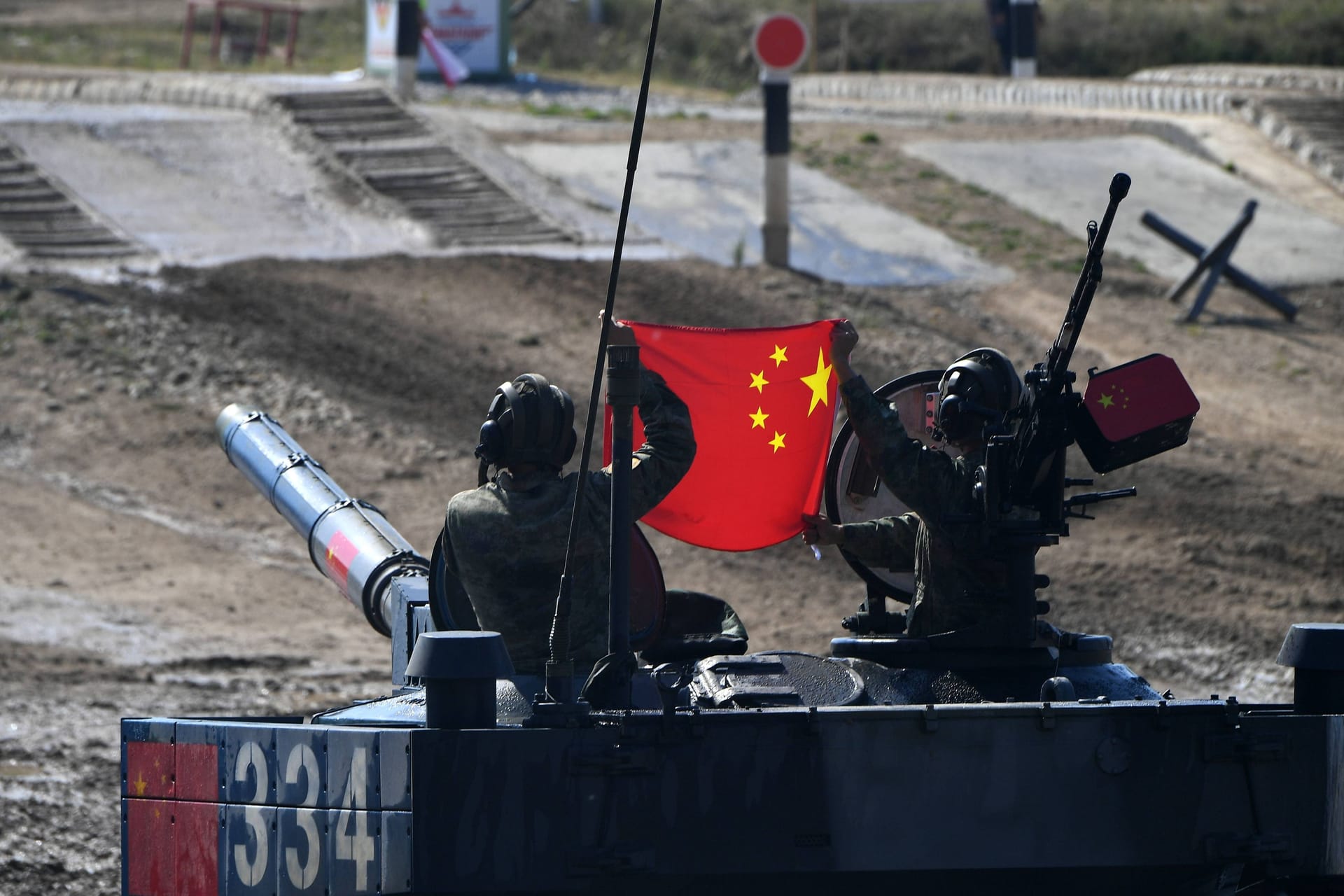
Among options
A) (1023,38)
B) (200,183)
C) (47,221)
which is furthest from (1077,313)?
(1023,38)

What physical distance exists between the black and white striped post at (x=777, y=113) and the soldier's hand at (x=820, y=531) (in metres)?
Answer: 9.63

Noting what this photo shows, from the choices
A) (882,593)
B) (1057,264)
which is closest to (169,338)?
(1057,264)

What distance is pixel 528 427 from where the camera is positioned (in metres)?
4.71

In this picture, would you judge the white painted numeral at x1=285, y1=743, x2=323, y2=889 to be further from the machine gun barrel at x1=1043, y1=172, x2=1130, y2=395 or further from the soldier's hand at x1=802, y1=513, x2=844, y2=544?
the machine gun barrel at x1=1043, y1=172, x2=1130, y2=395

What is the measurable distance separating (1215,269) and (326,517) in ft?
32.7

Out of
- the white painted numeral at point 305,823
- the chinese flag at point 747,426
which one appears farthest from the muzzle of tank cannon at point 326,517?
the white painted numeral at point 305,823

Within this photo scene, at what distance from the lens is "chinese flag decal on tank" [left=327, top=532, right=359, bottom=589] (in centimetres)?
655

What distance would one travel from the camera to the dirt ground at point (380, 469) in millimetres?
9352

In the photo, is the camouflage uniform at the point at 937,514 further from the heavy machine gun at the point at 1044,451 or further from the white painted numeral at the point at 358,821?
the white painted numeral at the point at 358,821

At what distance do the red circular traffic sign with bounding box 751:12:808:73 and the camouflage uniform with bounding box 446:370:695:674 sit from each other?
1037cm

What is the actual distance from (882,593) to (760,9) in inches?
1272

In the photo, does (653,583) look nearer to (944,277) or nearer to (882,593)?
(882,593)

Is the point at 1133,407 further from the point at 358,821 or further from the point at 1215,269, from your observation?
the point at 1215,269

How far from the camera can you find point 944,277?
50.5ft
